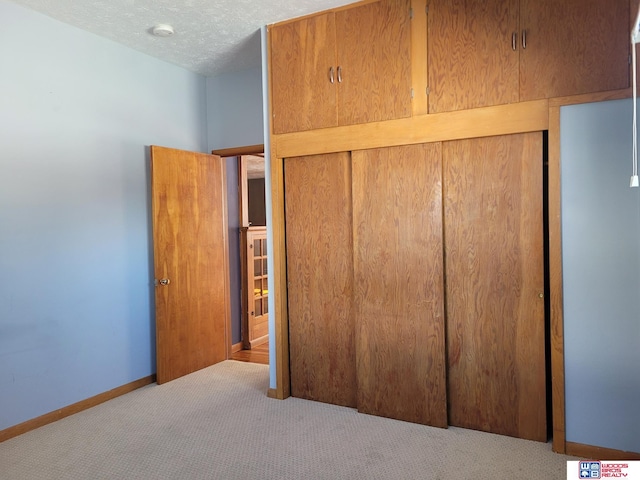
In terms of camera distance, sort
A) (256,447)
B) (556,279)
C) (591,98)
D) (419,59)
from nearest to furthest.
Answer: (591,98) → (556,279) → (256,447) → (419,59)

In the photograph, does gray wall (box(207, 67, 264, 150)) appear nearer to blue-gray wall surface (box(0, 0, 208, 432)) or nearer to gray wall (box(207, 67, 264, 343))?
gray wall (box(207, 67, 264, 343))

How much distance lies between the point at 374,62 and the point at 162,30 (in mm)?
1541

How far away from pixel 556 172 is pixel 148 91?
316 centimetres

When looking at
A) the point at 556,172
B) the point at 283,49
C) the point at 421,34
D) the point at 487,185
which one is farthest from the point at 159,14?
the point at 556,172

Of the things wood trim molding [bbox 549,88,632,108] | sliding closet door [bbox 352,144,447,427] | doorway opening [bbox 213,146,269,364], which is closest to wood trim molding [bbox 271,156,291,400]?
sliding closet door [bbox 352,144,447,427]

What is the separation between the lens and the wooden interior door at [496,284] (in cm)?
264

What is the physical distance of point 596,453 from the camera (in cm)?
247

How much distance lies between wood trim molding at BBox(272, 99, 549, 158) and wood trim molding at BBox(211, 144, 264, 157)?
0.96 metres

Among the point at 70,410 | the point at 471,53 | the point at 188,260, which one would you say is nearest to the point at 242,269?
the point at 188,260

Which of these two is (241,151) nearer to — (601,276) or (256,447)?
(256,447)

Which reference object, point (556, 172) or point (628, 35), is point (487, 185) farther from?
point (628, 35)

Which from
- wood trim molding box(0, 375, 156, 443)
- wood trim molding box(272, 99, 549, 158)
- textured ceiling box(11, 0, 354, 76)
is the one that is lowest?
wood trim molding box(0, 375, 156, 443)

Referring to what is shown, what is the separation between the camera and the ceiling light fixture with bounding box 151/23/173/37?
10.8ft

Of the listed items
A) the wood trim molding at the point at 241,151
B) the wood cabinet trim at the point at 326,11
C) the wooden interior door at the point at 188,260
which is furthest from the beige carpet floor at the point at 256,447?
the wood cabinet trim at the point at 326,11
